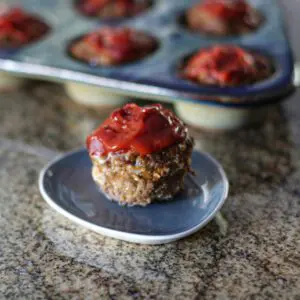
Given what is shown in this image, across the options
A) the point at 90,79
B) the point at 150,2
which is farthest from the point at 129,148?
the point at 150,2

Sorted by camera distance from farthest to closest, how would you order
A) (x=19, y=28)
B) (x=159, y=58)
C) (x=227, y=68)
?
(x=19, y=28) < (x=159, y=58) < (x=227, y=68)

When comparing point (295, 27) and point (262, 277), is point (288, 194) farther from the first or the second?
point (295, 27)

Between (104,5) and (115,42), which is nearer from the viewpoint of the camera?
(115,42)

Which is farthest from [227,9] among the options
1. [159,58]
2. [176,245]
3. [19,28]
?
[176,245]

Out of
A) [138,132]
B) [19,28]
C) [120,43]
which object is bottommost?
[19,28]

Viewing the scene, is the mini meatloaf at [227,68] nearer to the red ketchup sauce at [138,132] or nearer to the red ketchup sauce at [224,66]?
the red ketchup sauce at [224,66]

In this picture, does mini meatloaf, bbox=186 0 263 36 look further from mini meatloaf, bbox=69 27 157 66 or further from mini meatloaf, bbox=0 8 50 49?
mini meatloaf, bbox=0 8 50 49

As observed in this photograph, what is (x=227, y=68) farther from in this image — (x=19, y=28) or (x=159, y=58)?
(x=19, y=28)
